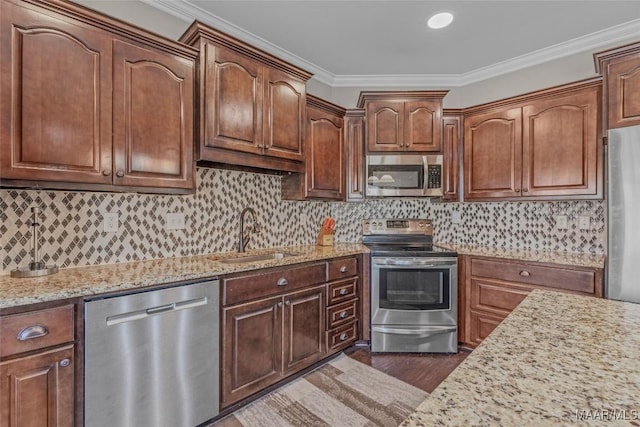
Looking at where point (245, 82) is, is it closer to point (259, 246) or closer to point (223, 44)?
point (223, 44)

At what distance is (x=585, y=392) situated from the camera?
58cm

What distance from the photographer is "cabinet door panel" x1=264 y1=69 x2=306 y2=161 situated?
7.86 ft

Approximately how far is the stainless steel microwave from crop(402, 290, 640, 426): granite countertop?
7.19 ft

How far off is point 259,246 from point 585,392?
2482mm

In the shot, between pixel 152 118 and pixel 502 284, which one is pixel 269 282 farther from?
pixel 502 284

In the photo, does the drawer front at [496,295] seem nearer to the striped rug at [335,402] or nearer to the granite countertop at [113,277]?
the striped rug at [335,402]

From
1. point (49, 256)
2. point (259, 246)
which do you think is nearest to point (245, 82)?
point (259, 246)

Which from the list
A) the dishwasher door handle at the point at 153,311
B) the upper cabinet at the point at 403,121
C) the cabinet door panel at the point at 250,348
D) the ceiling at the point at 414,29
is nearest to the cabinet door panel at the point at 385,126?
the upper cabinet at the point at 403,121

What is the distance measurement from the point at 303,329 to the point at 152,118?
1.74m

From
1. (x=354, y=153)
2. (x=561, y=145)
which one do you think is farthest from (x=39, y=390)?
(x=561, y=145)

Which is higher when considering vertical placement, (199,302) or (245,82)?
(245,82)

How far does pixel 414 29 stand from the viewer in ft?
8.44

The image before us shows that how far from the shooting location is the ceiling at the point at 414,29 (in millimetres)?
2295

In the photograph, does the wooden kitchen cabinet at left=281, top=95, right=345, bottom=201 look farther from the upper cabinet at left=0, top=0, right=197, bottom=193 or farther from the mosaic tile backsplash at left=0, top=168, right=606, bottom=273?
the upper cabinet at left=0, top=0, right=197, bottom=193
